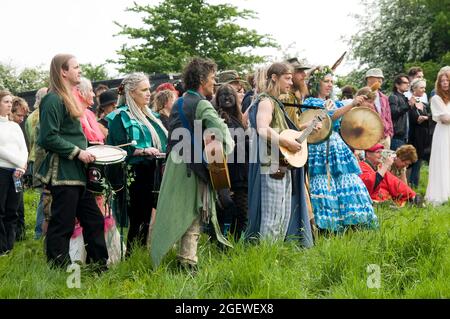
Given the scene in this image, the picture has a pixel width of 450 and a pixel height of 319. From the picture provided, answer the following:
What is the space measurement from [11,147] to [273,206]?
2977 millimetres

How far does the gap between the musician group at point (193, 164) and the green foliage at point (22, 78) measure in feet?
70.0

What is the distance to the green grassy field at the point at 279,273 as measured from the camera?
517 cm

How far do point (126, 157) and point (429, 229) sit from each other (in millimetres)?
2771

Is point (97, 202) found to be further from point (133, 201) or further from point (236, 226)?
point (236, 226)

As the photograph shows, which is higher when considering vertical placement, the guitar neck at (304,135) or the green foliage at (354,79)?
the green foliage at (354,79)

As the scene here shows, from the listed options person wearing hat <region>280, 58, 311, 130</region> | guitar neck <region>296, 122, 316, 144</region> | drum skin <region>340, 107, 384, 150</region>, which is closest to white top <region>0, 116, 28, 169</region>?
person wearing hat <region>280, 58, 311, 130</region>

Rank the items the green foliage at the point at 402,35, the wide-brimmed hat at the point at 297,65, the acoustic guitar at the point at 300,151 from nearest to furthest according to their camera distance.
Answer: the acoustic guitar at the point at 300,151 → the wide-brimmed hat at the point at 297,65 → the green foliage at the point at 402,35

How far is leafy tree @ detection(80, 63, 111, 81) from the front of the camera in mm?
30833

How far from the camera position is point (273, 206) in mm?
6727

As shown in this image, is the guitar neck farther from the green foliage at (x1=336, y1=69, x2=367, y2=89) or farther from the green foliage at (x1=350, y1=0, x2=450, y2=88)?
the green foliage at (x1=336, y1=69, x2=367, y2=89)

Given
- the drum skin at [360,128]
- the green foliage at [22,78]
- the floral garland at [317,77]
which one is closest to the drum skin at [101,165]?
the floral garland at [317,77]

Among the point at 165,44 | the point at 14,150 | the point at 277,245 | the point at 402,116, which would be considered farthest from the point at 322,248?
the point at 165,44

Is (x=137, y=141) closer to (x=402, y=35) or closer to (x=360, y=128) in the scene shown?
(x=360, y=128)

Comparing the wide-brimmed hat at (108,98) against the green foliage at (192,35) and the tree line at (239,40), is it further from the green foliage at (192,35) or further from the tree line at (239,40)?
the green foliage at (192,35)
